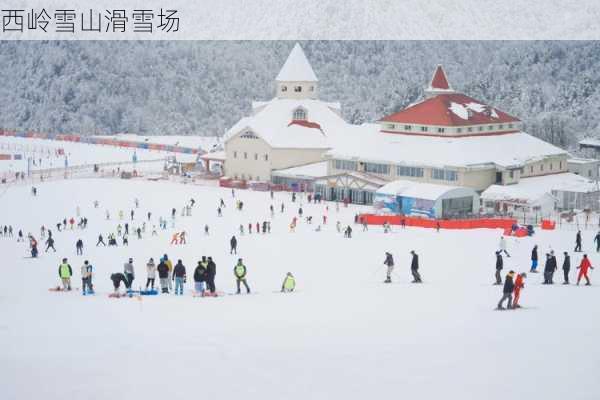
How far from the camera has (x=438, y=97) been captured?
72.0 meters

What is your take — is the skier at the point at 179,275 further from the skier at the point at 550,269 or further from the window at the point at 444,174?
the window at the point at 444,174

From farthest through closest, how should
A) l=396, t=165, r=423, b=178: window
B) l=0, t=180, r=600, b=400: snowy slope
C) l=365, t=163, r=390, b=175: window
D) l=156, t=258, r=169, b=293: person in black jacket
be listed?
l=365, t=163, r=390, b=175: window, l=396, t=165, r=423, b=178: window, l=156, t=258, r=169, b=293: person in black jacket, l=0, t=180, r=600, b=400: snowy slope

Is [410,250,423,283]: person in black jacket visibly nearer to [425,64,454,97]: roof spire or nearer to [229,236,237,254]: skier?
[229,236,237,254]: skier

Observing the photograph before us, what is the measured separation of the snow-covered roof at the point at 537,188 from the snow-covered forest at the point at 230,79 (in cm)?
5174

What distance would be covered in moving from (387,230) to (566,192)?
15.2 meters

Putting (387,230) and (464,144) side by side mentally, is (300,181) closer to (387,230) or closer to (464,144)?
(464,144)

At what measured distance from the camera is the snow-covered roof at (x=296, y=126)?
3039 inches

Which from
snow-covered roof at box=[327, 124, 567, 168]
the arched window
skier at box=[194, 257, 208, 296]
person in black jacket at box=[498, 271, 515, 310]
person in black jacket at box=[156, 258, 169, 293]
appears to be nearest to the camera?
person in black jacket at box=[498, 271, 515, 310]

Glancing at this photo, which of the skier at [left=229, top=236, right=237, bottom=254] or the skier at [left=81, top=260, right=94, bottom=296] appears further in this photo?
the skier at [left=229, top=236, right=237, bottom=254]

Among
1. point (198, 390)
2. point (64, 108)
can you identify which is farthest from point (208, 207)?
point (64, 108)

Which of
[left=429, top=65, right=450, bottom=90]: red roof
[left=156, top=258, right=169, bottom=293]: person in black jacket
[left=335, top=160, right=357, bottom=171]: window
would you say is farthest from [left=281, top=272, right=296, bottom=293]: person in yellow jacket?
[left=429, top=65, right=450, bottom=90]: red roof

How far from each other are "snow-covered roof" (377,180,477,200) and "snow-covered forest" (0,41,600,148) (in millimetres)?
57758

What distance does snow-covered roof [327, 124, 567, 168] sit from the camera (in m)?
65.7

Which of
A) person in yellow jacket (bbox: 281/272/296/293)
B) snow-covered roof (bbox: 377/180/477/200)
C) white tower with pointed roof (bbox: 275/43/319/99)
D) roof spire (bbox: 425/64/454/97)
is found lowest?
person in yellow jacket (bbox: 281/272/296/293)
